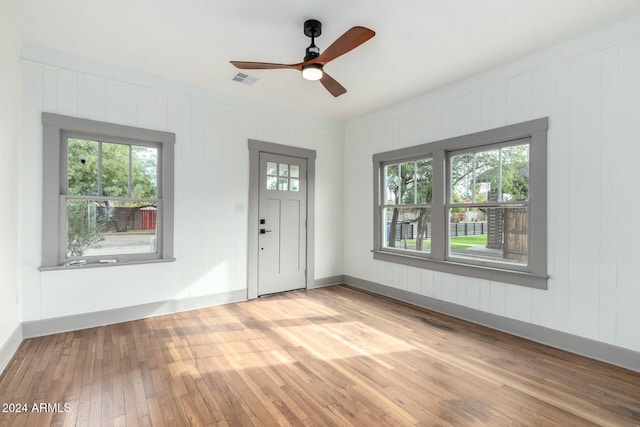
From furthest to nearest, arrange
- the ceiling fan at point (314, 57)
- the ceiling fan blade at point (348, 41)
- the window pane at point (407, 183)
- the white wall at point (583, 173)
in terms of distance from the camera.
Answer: the window pane at point (407, 183)
the white wall at point (583, 173)
the ceiling fan at point (314, 57)
the ceiling fan blade at point (348, 41)

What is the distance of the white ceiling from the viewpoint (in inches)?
96.9

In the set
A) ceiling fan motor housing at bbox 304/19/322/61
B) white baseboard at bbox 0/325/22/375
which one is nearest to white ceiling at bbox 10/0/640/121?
ceiling fan motor housing at bbox 304/19/322/61

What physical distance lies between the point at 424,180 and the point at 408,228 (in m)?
0.74

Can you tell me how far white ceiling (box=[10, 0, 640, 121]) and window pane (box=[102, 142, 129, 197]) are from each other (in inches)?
36.8

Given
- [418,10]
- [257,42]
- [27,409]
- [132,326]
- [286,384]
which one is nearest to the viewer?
[27,409]

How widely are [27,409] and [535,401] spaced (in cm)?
332

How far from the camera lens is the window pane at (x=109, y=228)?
11.1 ft

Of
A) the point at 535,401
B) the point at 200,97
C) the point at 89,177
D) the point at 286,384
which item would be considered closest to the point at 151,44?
the point at 200,97

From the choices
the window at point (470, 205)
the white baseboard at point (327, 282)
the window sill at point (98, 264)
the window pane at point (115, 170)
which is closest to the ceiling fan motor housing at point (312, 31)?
the window at point (470, 205)

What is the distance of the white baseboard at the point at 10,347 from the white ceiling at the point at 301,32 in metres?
2.71

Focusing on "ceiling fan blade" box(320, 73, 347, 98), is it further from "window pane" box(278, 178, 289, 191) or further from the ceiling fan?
"window pane" box(278, 178, 289, 191)

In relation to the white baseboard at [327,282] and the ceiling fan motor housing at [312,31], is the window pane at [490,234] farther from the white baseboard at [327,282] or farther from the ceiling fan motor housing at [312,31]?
the ceiling fan motor housing at [312,31]

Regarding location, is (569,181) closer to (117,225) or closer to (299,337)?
(299,337)

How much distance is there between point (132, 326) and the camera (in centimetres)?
341
